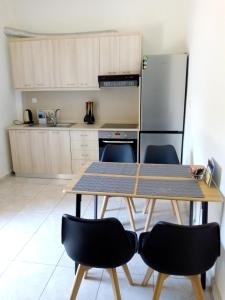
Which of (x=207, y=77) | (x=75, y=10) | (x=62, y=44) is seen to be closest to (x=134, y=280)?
(x=207, y=77)

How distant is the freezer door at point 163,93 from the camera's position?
3.32 metres

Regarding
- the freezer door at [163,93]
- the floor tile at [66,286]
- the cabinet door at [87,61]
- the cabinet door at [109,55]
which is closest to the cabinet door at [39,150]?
the cabinet door at [87,61]

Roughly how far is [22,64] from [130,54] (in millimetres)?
1784

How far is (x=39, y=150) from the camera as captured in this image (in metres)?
3.99

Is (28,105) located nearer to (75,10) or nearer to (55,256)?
(75,10)

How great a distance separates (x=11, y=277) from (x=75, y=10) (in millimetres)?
3912

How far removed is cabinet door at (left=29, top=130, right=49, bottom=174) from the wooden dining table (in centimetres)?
184

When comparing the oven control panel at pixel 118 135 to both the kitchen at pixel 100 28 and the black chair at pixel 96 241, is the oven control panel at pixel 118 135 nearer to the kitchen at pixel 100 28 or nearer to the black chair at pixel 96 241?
the kitchen at pixel 100 28

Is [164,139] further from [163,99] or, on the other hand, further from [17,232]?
[17,232]

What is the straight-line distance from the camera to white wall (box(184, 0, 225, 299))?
5.66 ft

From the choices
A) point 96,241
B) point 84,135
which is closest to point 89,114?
point 84,135

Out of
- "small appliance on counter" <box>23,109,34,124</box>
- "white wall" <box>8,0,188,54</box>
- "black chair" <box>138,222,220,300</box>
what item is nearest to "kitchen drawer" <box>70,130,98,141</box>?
"small appliance on counter" <box>23,109,34,124</box>

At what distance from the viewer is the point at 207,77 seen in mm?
2191

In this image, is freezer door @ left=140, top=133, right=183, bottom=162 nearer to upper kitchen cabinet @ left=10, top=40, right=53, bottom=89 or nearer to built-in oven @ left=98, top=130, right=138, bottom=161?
built-in oven @ left=98, top=130, right=138, bottom=161
